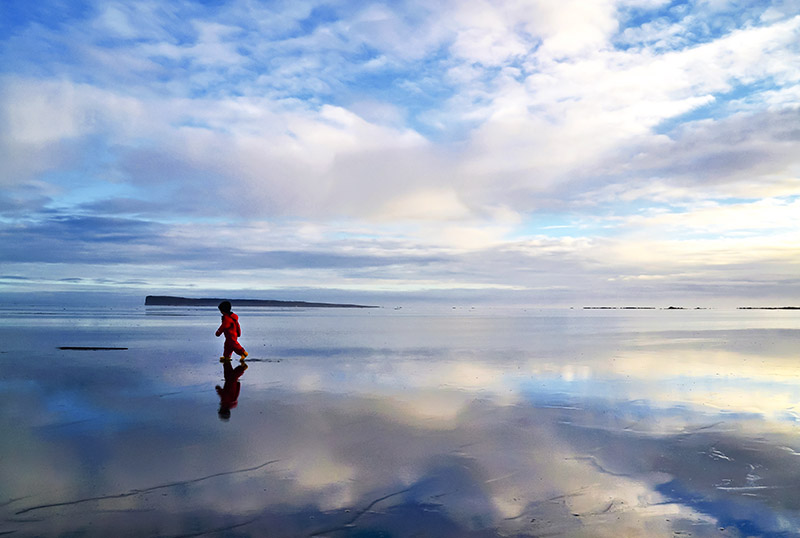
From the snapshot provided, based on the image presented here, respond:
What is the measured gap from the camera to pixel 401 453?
24.9ft

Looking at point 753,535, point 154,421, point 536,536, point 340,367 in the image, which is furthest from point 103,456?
point 340,367

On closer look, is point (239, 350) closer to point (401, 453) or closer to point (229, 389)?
point (229, 389)

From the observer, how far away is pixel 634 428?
30.1ft

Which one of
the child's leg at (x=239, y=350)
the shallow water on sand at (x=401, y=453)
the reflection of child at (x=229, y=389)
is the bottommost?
the shallow water on sand at (x=401, y=453)

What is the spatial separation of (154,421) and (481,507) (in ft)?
20.1

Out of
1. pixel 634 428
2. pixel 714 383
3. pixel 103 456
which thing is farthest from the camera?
pixel 714 383

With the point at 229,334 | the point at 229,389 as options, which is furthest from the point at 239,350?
the point at 229,389

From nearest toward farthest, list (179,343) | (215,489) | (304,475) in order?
(215,489) < (304,475) < (179,343)

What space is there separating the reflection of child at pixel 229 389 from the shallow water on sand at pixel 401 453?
0.83 ft

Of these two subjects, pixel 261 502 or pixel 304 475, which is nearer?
pixel 261 502

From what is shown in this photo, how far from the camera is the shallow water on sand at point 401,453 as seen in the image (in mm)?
5336

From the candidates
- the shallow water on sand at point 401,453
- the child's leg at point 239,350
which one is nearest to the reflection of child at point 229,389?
the shallow water on sand at point 401,453

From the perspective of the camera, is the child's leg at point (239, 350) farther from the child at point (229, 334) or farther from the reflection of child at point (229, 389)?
the reflection of child at point (229, 389)

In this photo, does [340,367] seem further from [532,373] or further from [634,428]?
[634,428]
